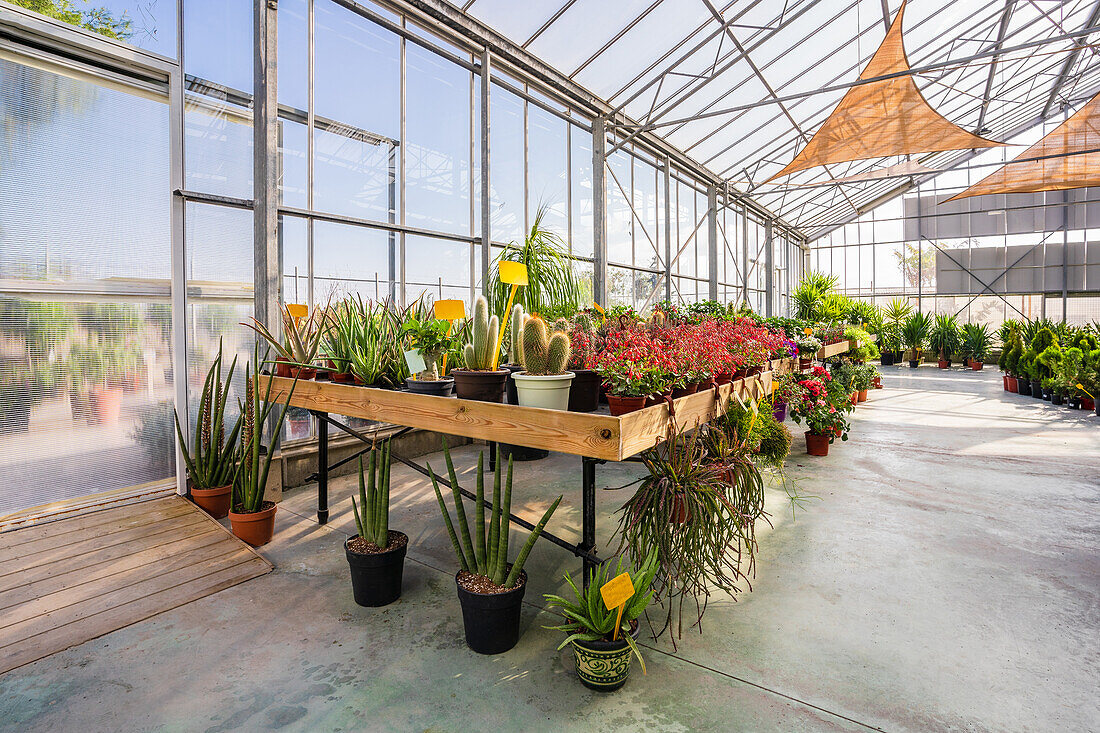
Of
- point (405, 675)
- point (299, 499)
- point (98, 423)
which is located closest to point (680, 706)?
point (405, 675)

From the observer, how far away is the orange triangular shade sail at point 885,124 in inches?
215

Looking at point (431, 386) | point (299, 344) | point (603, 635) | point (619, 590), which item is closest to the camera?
point (619, 590)

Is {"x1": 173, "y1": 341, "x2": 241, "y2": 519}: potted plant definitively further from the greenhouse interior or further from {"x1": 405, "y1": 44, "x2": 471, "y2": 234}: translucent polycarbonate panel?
{"x1": 405, "y1": 44, "x2": 471, "y2": 234}: translucent polycarbonate panel

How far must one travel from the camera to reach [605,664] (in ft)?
5.48

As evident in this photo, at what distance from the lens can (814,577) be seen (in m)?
2.44

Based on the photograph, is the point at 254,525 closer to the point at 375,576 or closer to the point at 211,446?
the point at 211,446

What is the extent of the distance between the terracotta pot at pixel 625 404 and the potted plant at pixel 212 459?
2.31m

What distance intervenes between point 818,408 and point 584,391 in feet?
10.7

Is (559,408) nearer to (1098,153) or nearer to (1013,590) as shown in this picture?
(1013,590)

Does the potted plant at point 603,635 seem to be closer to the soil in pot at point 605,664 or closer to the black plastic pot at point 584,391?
the soil in pot at point 605,664

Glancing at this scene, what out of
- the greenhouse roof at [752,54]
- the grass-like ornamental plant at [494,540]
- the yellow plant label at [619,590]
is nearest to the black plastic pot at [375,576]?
the grass-like ornamental plant at [494,540]

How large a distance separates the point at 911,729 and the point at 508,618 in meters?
1.20

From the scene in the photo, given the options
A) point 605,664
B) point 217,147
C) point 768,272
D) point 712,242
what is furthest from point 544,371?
point 768,272

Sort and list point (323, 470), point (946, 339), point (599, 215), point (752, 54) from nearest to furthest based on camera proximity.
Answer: point (323, 470) → point (752, 54) → point (599, 215) → point (946, 339)
